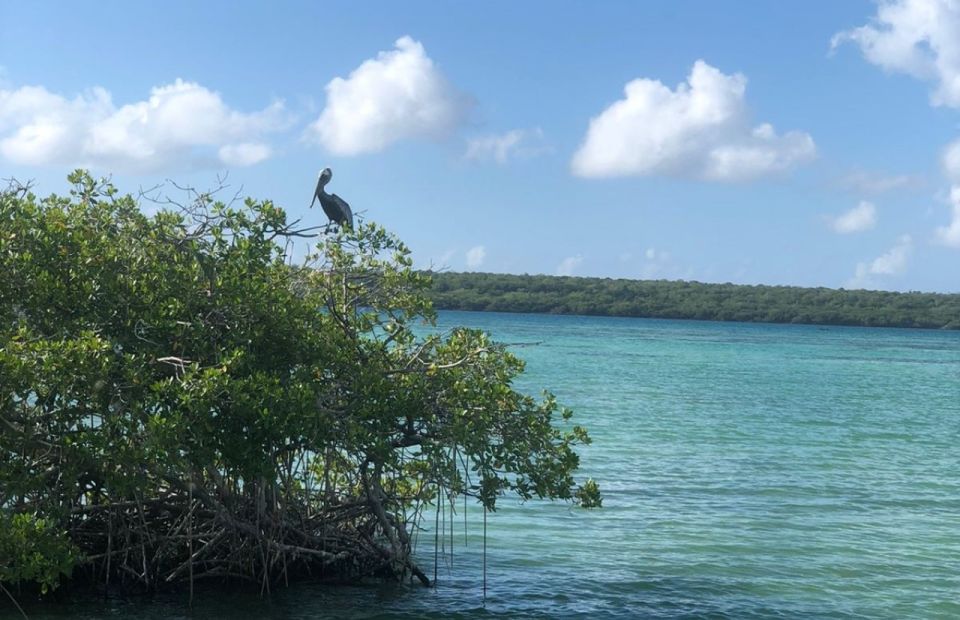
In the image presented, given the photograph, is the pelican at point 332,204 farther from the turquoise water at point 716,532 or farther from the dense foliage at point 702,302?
the dense foliage at point 702,302

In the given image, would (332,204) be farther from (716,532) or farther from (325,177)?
(716,532)

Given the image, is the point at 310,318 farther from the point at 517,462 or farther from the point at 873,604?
the point at 873,604

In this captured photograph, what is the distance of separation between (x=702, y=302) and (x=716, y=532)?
121 meters

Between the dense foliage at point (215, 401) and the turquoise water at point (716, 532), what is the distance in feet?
1.93

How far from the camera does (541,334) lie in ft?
261

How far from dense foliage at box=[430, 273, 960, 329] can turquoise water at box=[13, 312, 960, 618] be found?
9298 cm

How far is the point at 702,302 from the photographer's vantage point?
438ft

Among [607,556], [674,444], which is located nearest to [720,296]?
[674,444]

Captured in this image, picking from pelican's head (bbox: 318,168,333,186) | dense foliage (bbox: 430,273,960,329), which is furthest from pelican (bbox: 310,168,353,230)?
dense foliage (bbox: 430,273,960,329)

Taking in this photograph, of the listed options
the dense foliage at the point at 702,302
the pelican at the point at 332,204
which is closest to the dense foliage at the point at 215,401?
the pelican at the point at 332,204

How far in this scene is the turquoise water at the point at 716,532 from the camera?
35.5 feet

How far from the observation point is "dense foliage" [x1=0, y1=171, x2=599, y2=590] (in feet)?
27.3

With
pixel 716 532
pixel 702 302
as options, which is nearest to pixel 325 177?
pixel 716 532

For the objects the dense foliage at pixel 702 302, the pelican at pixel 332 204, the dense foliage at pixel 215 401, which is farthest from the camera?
the dense foliage at pixel 702 302
